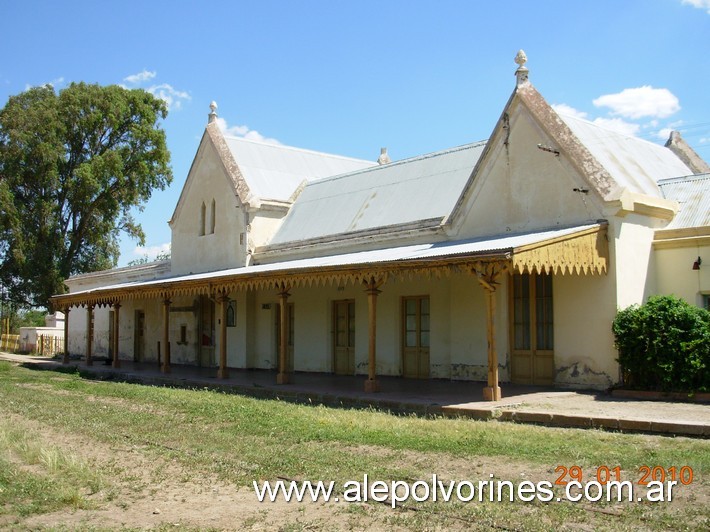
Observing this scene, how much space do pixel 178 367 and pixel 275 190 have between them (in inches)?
263

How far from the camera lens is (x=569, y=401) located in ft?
40.7

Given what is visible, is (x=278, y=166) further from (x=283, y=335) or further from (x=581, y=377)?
(x=581, y=377)

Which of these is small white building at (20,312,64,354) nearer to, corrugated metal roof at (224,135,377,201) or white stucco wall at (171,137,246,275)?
white stucco wall at (171,137,246,275)

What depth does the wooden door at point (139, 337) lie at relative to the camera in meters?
29.4

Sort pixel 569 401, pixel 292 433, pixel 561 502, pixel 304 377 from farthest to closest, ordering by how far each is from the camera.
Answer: pixel 304 377
pixel 569 401
pixel 292 433
pixel 561 502

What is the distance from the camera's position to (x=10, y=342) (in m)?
40.6

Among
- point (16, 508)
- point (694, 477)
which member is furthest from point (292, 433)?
point (694, 477)

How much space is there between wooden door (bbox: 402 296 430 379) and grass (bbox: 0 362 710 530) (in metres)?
4.86

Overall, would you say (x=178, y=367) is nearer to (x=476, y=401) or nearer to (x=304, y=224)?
A: (x=304, y=224)

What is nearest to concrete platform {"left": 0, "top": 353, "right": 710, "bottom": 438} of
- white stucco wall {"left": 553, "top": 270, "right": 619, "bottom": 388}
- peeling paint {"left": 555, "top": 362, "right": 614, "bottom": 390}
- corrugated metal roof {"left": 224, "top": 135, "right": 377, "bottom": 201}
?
peeling paint {"left": 555, "top": 362, "right": 614, "bottom": 390}

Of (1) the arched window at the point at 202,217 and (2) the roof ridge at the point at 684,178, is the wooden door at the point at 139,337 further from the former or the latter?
(2) the roof ridge at the point at 684,178

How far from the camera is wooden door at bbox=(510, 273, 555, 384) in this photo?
1474 centimetres

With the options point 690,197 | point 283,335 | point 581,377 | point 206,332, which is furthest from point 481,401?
point 206,332

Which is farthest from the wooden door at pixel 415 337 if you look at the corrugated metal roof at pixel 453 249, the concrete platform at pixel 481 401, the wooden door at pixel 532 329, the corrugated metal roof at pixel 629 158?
the corrugated metal roof at pixel 629 158
